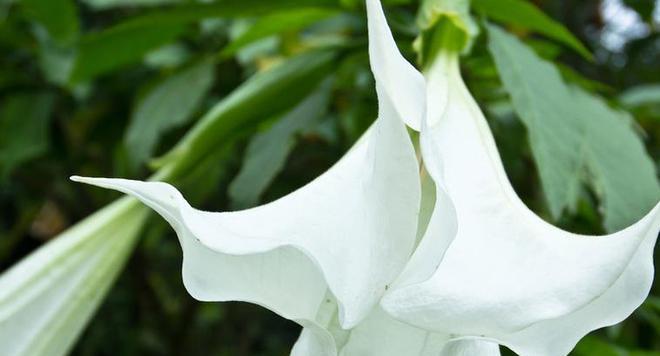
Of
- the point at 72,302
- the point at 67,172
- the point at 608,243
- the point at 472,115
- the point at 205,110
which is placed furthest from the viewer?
the point at 67,172

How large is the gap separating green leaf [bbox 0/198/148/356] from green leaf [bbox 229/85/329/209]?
0.08 m

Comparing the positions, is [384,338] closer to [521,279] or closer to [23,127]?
[521,279]

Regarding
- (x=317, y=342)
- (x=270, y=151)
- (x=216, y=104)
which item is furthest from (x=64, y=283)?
(x=216, y=104)

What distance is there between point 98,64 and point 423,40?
39cm

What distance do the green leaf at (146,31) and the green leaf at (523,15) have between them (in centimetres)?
13

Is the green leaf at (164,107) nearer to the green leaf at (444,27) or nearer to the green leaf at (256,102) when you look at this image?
the green leaf at (256,102)

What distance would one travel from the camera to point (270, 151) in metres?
0.66

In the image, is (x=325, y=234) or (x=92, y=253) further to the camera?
(x=92, y=253)

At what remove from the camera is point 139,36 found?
2.54 ft

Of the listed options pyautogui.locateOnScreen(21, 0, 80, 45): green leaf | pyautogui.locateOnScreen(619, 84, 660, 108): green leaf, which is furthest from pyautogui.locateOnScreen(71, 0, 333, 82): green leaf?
pyautogui.locateOnScreen(619, 84, 660, 108): green leaf

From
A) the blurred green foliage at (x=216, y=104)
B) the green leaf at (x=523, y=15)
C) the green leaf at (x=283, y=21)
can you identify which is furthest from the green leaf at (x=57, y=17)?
the green leaf at (x=523, y=15)

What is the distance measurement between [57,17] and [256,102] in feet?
1.20

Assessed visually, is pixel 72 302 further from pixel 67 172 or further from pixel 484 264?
pixel 67 172

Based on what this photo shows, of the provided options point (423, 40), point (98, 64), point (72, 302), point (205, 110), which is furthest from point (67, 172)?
point (423, 40)
